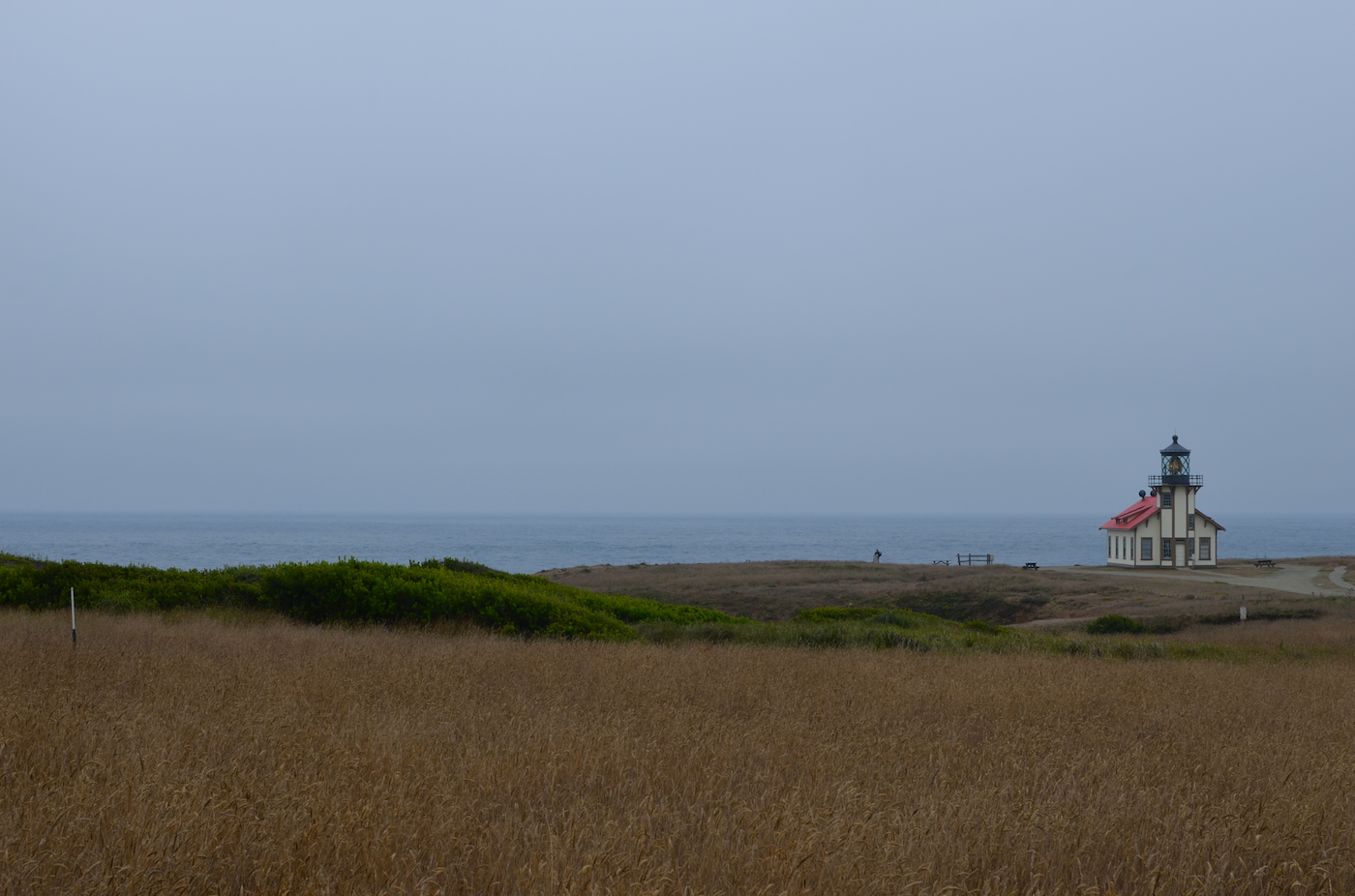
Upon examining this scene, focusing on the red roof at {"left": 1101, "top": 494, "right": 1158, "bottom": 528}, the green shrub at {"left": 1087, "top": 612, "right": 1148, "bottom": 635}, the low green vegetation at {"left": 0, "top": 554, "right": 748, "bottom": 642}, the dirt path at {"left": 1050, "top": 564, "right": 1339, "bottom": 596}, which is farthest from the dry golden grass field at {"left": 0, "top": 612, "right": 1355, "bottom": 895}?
the red roof at {"left": 1101, "top": 494, "right": 1158, "bottom": 528}

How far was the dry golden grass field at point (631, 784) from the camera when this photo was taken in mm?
3613

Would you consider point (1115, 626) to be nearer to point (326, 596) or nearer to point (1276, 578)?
point (326, 596)

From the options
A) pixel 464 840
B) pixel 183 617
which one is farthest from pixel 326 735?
pixel 183 617

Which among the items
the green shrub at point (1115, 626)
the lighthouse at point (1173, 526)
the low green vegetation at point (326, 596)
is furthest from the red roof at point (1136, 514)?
the low green vegetation at point (326, 596)

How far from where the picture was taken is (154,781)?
4.31 meters

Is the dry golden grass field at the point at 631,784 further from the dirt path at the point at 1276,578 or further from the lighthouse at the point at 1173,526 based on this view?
the lighthouse at the point at 1173,526

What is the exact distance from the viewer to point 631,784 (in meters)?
5.06

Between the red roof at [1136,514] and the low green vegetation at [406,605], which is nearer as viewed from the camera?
the low green vegetation at [406,605]

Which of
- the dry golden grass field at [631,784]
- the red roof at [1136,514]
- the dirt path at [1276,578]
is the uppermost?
the red roof at [1136,514]

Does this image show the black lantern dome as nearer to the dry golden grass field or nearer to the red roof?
the red roof

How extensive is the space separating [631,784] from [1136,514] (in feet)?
225

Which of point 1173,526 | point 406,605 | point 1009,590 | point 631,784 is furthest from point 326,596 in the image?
point 1173,526

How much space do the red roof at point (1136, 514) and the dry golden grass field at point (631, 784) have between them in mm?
59177

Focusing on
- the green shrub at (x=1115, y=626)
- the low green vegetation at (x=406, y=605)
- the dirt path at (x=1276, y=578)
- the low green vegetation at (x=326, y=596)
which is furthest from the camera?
the dirt path at (x=1276, y=578)
